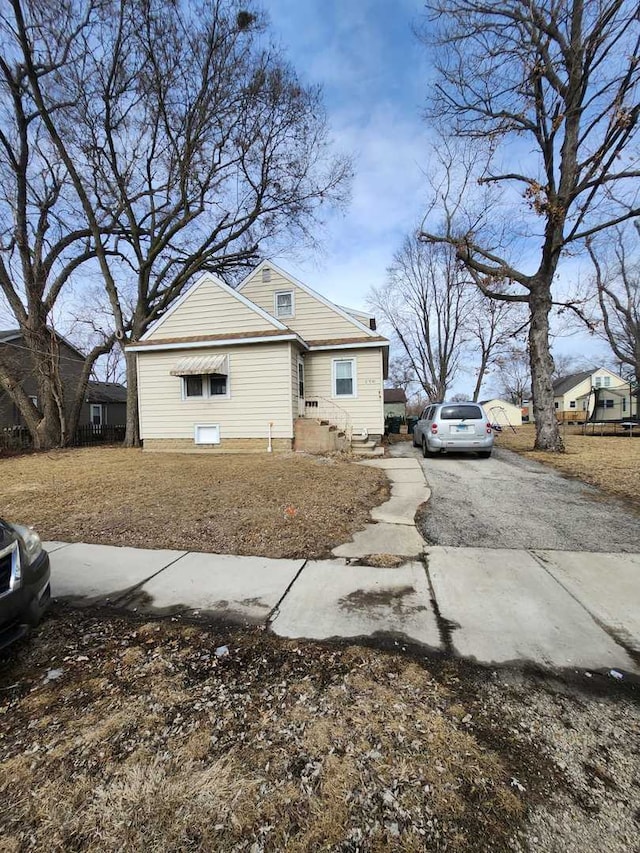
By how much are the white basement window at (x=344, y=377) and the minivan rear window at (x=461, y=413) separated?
369cm

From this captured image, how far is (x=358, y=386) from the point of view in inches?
516

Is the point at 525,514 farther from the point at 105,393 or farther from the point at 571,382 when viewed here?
the point at 571,382

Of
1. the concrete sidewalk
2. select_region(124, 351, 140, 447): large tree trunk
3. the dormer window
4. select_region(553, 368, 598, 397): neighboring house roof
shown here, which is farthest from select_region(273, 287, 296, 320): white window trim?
select_region(553, 368, 598, 397): neighboring house roof

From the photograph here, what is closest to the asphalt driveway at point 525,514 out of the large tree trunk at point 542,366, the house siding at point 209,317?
the large tree trunk at point 542,366

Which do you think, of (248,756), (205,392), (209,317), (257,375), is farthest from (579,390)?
(248,756)

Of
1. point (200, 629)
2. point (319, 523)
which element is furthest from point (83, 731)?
point (319, 523)

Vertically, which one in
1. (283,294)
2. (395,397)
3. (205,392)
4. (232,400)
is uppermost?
(283,294)

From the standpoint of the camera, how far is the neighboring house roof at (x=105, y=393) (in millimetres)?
25312

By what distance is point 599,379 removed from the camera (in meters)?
50.5

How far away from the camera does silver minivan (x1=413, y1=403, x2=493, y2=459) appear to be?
10.0m

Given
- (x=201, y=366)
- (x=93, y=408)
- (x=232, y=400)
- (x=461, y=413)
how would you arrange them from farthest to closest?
(x=93, y=408) → (x=232, y=400) → (x=201, y=366) → (x=461, y=413)

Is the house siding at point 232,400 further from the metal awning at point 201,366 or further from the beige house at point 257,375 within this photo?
the metal awning at point 201,366

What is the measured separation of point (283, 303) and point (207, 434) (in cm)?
569

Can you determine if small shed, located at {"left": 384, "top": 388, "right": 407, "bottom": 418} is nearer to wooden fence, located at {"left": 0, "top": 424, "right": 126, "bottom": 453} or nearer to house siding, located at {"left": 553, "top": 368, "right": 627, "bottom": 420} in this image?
house siding, located at {"left": 553, "top": 368, "right": 627, "bottom": 420}
